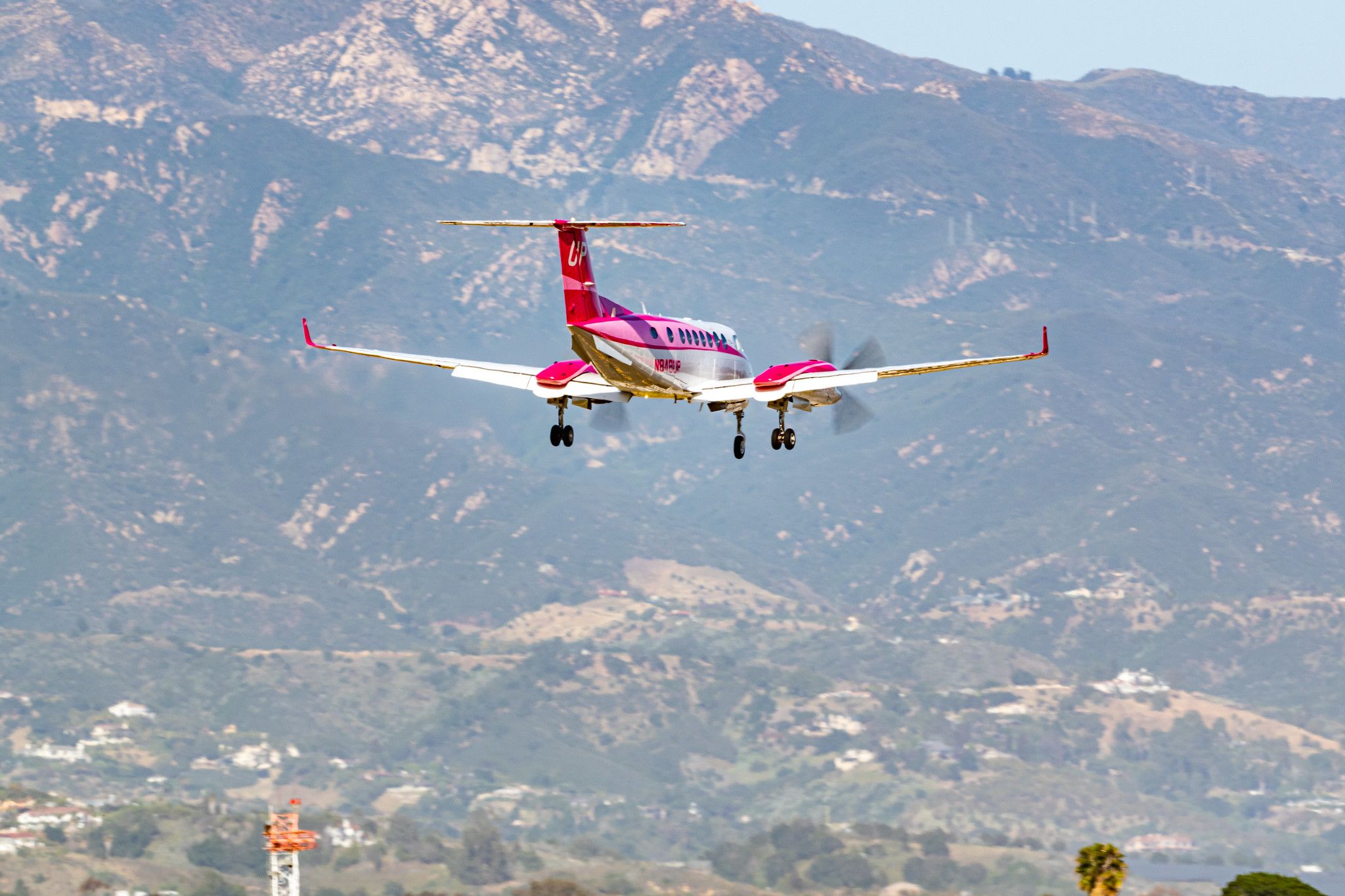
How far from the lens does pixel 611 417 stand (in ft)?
360

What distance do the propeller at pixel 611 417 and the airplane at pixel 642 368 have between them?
1.35ft

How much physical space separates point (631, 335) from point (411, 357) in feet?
36.8

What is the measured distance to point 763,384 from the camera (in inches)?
4259

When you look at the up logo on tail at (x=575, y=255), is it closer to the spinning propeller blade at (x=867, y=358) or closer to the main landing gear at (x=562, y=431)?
the main landing gear at (x=562, y=431)

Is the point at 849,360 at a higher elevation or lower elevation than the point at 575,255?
lower

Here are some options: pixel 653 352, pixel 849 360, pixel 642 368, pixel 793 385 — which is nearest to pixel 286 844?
pixel 642 368

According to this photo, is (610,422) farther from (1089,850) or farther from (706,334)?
(1089,850)

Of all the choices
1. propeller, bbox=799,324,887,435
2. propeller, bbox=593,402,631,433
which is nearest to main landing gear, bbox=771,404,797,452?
propeller, bbox=799,324,887,435

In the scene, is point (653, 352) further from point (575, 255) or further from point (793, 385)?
point (793, 385)

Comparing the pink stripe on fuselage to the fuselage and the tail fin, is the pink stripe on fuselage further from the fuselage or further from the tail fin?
the tail fin

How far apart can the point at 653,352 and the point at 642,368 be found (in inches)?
39.2

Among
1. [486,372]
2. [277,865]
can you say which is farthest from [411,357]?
[277,865]

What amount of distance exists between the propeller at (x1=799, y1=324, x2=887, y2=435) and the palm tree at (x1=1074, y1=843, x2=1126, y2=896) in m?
51.7

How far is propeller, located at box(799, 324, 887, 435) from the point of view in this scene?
113 metres
